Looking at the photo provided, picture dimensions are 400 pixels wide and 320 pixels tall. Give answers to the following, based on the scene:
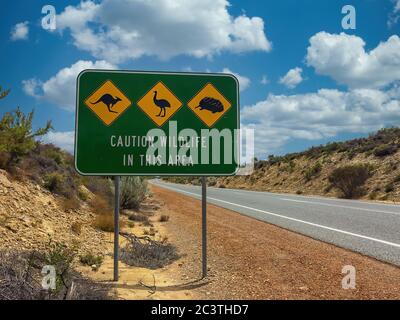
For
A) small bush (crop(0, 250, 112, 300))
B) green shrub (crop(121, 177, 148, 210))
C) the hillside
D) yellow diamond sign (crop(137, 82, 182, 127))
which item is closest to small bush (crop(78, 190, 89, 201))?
green shrub (crop(121, 177, 148, 210))

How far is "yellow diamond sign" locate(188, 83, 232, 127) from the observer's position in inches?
274

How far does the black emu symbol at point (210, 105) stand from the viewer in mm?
6949

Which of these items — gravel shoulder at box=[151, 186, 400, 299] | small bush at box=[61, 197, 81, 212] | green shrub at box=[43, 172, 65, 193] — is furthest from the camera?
green shrub at box=[43, 172, 65, 193]

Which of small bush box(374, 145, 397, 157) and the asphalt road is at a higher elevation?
small bush box(374, 145, 397, 157)

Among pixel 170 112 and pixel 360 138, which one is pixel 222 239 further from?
pixel 360 138

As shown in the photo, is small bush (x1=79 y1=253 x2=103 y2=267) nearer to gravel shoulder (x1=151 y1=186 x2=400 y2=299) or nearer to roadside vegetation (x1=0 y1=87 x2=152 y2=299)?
roadside vegetation (x1=0 y1=87 x2=152 y2=299)

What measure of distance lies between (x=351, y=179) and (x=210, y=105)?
27743mm

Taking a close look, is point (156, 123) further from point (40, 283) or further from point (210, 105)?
point (40, 283)

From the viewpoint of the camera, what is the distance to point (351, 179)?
32.2 metres

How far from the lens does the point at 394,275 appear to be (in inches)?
257

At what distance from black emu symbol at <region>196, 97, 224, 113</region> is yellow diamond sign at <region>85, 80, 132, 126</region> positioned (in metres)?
1.16

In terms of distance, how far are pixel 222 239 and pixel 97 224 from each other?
3229mm

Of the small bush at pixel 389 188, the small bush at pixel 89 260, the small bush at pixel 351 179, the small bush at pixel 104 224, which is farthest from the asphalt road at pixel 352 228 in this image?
the small bush at pixel 351 179
